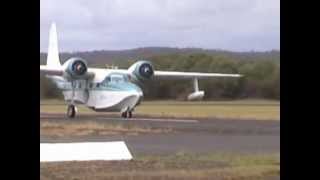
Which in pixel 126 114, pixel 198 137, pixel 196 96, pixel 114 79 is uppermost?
pixel 114 79

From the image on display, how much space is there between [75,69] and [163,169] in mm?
5074

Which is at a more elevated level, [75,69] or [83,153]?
[75,69]

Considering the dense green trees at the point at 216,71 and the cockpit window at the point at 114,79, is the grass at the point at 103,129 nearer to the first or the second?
the dense green trees at the point at 216,71

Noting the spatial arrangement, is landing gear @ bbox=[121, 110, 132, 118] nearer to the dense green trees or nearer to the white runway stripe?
the dense green trees

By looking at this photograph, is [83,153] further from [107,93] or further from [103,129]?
[107,93]

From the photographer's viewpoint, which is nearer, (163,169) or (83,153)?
(163,169)

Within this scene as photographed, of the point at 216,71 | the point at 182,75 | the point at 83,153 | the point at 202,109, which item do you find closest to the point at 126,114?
the point at 182,75

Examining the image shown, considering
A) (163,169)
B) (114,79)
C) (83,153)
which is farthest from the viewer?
(114,79)

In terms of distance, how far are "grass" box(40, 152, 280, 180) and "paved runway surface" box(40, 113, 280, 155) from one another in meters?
0.54

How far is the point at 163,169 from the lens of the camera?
360 cm

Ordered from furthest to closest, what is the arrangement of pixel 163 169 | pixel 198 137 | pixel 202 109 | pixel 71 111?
pixel 71 111 < pixel 202 109 < pixel 198 137 < pixel 163 169
